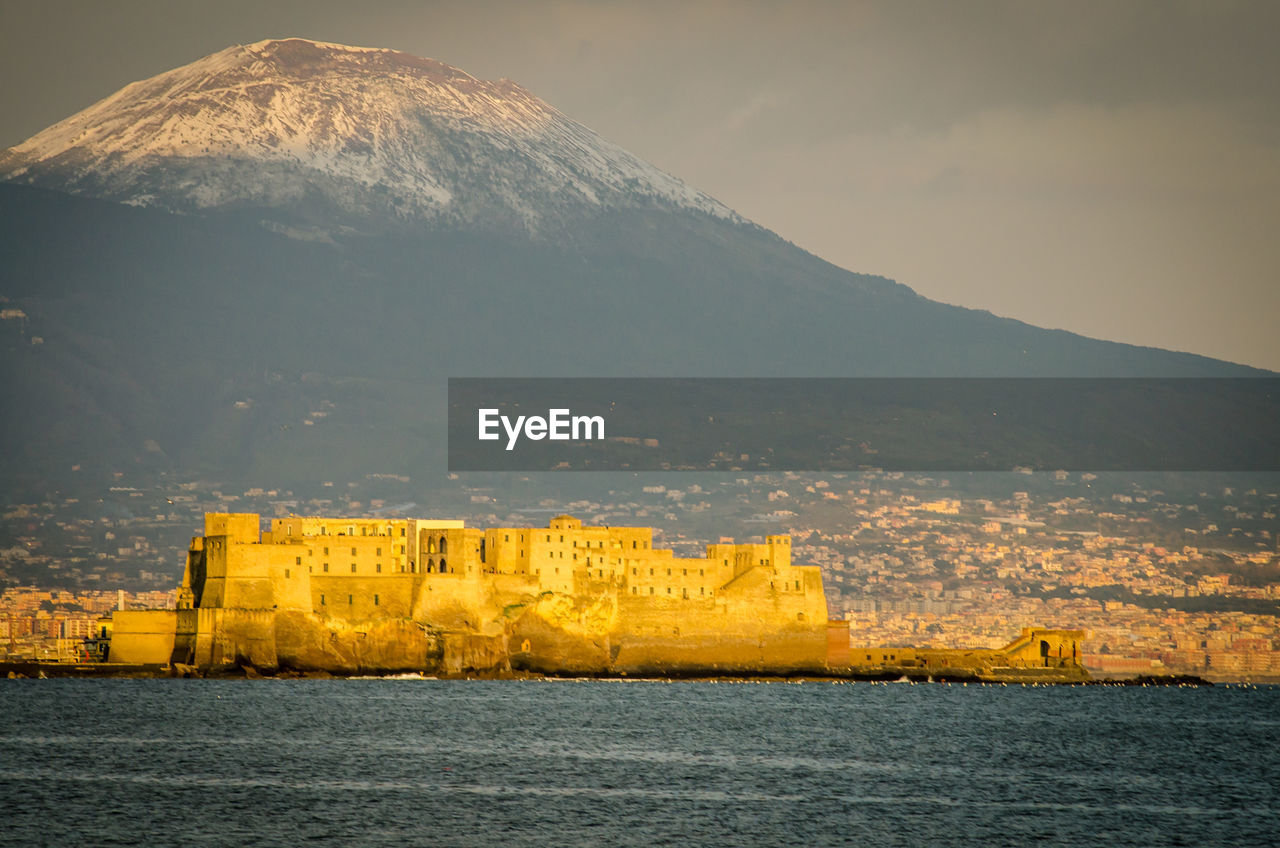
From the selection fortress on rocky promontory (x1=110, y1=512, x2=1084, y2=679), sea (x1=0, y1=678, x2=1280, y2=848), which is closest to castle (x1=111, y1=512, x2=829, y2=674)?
fortress on rocky promontory (x1=110, y1=512, x2=1084, y2=679)

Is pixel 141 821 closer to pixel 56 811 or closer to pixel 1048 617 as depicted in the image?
pixel 56 811

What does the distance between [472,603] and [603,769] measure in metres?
37.6

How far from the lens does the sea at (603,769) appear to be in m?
49.6

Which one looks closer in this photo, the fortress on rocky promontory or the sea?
the sea

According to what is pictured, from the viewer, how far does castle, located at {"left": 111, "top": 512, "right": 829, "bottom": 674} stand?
95562mm

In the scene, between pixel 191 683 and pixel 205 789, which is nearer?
pixel 205 789

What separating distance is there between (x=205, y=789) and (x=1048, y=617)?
413 ft

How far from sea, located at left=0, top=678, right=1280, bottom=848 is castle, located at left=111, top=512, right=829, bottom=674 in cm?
295

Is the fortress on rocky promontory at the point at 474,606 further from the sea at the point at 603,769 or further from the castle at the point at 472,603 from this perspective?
the sea at the point at 603,769

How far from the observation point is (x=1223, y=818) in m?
54.1

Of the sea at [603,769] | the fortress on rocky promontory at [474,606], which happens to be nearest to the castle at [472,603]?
the fortress on rocky promontory at [474,606]

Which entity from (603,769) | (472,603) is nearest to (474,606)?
(472,603)

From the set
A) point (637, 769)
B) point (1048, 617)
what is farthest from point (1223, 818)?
point (1048, 617)

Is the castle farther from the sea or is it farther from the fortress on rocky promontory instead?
the sea
